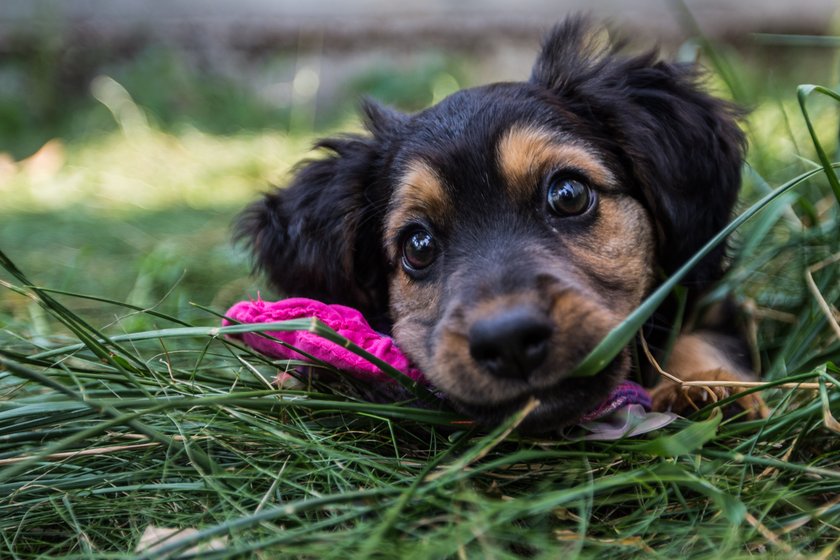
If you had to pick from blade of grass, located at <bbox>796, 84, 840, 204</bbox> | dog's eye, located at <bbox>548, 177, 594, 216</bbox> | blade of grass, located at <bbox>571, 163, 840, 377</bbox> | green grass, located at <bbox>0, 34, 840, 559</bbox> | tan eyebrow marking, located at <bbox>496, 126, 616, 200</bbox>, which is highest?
blade of grass, located at <bbox>796, 84, 840, 204</bbox>

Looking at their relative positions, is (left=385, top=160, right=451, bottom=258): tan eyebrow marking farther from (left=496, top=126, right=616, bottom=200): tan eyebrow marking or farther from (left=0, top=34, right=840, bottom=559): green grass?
(left=0, top=34, right=840, bottom=559): green grass

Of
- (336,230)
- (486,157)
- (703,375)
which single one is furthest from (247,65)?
(703,375)

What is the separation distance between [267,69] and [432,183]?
24.6ft

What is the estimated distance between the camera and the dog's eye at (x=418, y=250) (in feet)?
8.96

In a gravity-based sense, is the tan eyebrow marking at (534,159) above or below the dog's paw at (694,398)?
above

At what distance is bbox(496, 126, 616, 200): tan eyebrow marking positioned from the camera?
101 inches

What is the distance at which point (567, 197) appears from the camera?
103 inches

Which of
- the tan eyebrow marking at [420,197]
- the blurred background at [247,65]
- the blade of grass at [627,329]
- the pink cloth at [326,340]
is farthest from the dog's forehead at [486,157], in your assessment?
the blurred background at [247,65]

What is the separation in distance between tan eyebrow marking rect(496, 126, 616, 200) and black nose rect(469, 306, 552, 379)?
726 millimetres

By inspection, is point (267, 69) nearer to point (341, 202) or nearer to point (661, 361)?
point (341, 202)

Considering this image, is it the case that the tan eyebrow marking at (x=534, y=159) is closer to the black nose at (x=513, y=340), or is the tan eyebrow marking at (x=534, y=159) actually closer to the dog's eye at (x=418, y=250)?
the dog's eye at (x=418, y=250)

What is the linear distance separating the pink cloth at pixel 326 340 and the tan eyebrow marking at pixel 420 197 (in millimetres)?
407

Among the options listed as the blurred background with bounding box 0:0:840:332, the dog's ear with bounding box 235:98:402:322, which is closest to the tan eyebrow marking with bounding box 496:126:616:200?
the dog's ear with bounding box 235:98:402:322

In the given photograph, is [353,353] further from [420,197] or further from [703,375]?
[703,375]
